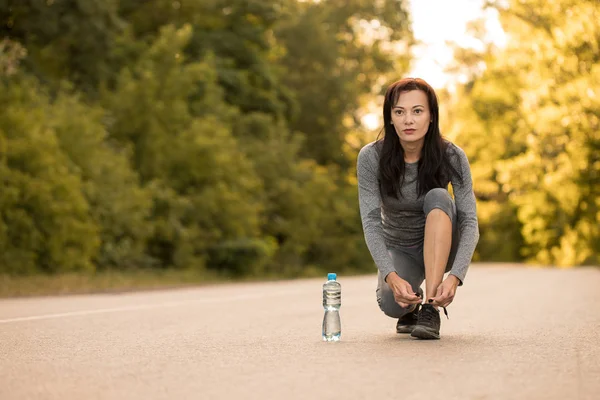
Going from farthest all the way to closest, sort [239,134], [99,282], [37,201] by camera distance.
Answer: [239,134] < [37,201] < [99,282]

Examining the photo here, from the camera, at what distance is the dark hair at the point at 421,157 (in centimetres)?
891

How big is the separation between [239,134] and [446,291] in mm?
32293

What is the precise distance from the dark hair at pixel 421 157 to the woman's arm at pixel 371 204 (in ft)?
0.21

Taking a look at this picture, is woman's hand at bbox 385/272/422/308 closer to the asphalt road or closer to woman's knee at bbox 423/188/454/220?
the asphalt road

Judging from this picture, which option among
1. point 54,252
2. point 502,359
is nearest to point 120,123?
point 54,252

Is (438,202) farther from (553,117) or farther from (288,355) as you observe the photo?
(553,117)

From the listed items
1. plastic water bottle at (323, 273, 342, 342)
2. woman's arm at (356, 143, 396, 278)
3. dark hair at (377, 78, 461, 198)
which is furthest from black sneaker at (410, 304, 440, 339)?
dark hair at (377, 78, 461, 198)

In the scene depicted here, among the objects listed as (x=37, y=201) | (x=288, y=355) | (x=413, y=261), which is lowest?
(x=288, y=355)

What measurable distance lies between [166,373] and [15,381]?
0.86m

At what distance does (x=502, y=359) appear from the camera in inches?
291

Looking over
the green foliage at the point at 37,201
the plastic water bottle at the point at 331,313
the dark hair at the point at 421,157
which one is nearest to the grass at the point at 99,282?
the green foliage at the point at 37,201

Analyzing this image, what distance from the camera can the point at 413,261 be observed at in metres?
9.11

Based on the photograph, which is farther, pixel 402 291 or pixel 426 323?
pixel 426 323

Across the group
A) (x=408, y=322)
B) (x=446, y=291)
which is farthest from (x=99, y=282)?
(x=446, y=291)
